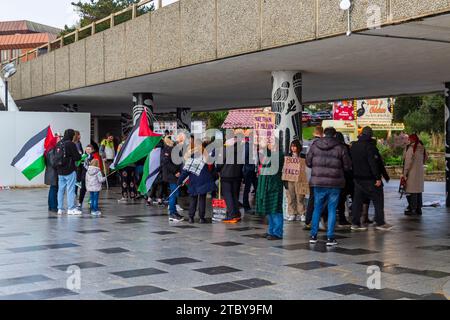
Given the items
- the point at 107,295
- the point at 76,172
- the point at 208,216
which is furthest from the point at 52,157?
the point at 107,295

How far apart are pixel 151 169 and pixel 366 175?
5.41m

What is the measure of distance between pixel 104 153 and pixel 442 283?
15.2 m

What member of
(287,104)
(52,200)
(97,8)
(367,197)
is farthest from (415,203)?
(97,8)

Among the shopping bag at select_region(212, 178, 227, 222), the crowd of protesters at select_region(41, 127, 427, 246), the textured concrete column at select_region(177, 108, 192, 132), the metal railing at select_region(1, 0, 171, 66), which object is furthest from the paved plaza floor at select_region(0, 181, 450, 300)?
the textured concrete column at select_region(177, 108, 192, 132)

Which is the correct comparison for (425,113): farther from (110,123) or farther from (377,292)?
(377,292)

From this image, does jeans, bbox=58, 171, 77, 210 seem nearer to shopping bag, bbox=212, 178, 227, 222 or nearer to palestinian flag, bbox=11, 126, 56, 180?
palestinian flag, bbox=11, 126, 56, 180

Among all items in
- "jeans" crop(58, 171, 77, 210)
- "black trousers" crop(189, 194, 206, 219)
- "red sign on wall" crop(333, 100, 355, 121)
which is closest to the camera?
"black trousers" crop(189, 194, 206, 219)

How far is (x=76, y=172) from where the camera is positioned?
573 inches

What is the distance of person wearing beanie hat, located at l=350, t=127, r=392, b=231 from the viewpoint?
1173 cm

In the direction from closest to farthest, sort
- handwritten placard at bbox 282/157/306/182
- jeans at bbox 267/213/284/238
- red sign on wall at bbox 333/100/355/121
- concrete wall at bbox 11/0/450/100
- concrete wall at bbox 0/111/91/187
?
concrete wall at bbox 11/0/450/100 < jeans at bbox 267/213/284/238 < handwritten placard at bbox 282/157/306/182 < concrete wall at bbox 0/111/91/187 < red sign on wall at bbox 333/100/355/121

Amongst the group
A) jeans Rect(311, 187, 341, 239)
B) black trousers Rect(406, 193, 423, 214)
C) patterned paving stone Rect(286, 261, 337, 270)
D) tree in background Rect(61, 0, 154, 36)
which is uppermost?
tree in background Rect(61, 0, 154, 36)

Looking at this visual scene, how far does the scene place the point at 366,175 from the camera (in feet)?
38.8

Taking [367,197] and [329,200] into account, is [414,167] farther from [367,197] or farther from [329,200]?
[329,200]

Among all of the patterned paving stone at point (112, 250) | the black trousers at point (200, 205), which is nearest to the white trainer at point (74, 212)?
the black trousers at point (200, 205)
